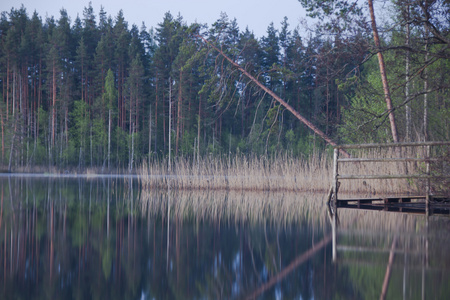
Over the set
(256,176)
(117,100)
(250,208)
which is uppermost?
(117,100)

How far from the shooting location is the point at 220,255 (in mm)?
5484

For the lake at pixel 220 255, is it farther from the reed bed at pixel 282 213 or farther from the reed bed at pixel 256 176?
the reed bed at pixel 256 176

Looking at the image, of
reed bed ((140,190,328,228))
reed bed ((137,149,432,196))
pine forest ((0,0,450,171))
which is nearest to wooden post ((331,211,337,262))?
reed bed ((140,190,328,228))

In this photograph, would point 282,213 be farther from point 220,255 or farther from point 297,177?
point 220,255

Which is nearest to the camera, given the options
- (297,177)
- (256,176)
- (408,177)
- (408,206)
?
(408,177)

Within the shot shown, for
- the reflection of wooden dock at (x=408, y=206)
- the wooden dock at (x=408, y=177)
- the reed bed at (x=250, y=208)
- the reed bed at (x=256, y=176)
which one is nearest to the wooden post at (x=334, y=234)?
the reed bed at (x=250, y=208)

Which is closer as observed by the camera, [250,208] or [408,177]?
[408,177]

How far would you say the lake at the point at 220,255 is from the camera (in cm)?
396

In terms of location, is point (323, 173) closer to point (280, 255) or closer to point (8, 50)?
point (280, 255)

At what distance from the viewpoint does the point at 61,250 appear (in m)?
5.63

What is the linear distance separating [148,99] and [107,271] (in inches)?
1451

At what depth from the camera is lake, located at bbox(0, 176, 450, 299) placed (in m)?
3.96

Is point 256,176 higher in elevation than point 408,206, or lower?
higher

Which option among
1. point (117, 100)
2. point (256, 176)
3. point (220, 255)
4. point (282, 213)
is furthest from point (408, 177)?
point (117, 100)
